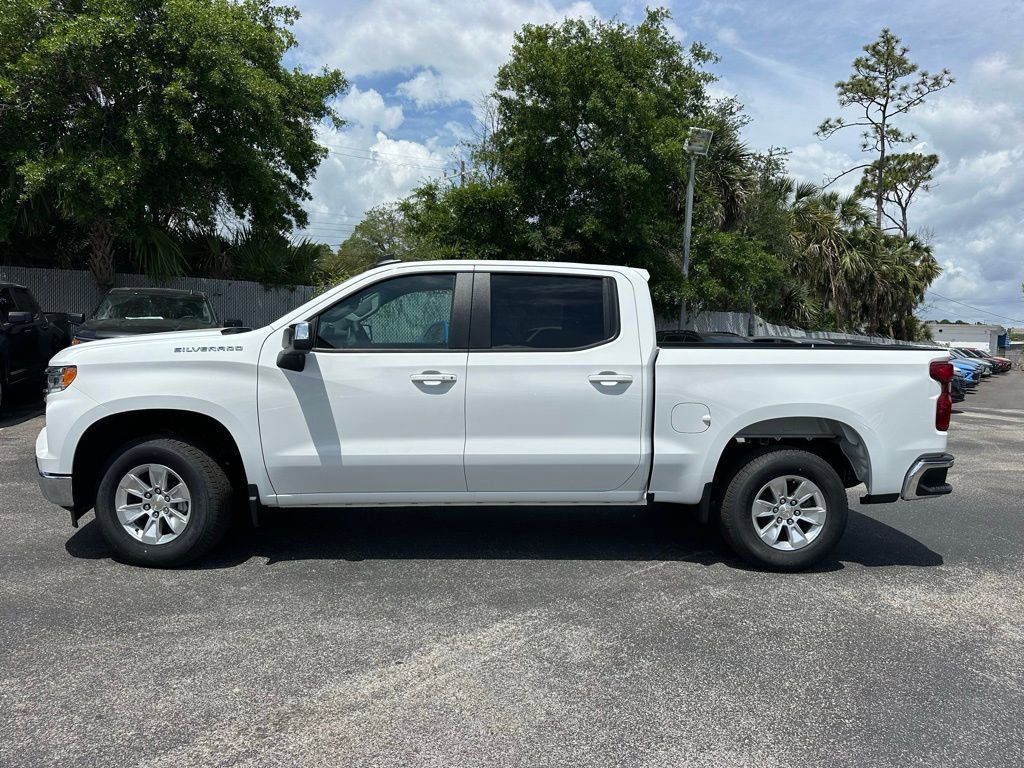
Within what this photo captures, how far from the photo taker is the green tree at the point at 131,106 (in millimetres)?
12789

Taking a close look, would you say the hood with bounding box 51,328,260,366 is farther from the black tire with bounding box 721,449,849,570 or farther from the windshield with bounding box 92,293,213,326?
the windshield with bounding box 92,293,213,326

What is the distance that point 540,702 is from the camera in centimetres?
331

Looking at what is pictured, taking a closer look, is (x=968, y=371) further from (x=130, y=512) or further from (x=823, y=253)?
(x=130, y=512)

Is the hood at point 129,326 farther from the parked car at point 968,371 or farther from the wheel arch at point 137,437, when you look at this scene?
the parked car at point 968,371

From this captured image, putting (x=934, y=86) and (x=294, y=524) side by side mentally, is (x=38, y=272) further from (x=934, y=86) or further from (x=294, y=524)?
(x=934, y=86)

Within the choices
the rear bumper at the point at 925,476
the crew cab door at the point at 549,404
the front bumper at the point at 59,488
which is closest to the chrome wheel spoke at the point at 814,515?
the rear bumper at the point at 925,476

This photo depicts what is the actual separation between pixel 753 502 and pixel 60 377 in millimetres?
4357

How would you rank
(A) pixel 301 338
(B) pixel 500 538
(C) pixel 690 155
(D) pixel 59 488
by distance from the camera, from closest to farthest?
(A) pixel 301 338, (D) pixel 59 488, (B) pixel 500 538, (C) pixel 690 155

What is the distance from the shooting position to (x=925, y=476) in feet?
16.2

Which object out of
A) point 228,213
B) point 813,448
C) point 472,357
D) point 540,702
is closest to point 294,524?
point 472,357

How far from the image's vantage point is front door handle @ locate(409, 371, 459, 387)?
4.71 meters

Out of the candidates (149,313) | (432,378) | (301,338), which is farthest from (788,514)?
(149,313)

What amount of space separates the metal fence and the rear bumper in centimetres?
1548

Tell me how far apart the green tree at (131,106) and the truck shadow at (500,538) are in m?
9.60
